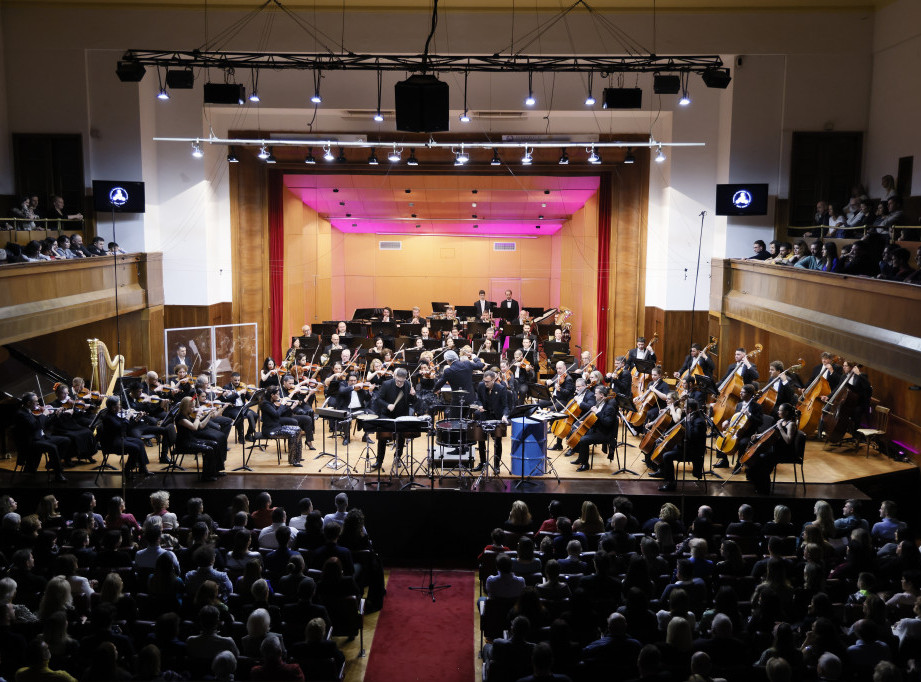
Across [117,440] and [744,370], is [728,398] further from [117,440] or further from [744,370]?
[117,440]

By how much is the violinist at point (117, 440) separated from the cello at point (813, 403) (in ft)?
25.6

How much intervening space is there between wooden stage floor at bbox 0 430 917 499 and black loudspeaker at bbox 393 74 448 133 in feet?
12.7

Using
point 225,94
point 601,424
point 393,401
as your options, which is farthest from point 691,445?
point 225,94

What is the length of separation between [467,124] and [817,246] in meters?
6.47

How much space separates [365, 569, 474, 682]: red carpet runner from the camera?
6434 mm

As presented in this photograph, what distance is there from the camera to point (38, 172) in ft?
44.2

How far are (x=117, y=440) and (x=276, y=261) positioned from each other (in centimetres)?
697

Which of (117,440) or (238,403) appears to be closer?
(117,440)

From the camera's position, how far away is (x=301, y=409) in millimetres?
10461

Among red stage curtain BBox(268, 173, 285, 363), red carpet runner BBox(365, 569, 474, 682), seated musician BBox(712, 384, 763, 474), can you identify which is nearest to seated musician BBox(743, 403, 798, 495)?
seated musician BBox(712, 384, 763, 474)

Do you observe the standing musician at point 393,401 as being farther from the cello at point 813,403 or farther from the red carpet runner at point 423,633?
the cello at point 813,403

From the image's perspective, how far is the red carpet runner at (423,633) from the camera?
643 centimetres

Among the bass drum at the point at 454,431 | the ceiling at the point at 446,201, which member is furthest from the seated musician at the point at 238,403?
the ceiling at the point at 446,201

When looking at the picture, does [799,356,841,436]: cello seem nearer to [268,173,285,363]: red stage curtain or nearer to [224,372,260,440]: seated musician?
[224,372,260,440]: seated musician
